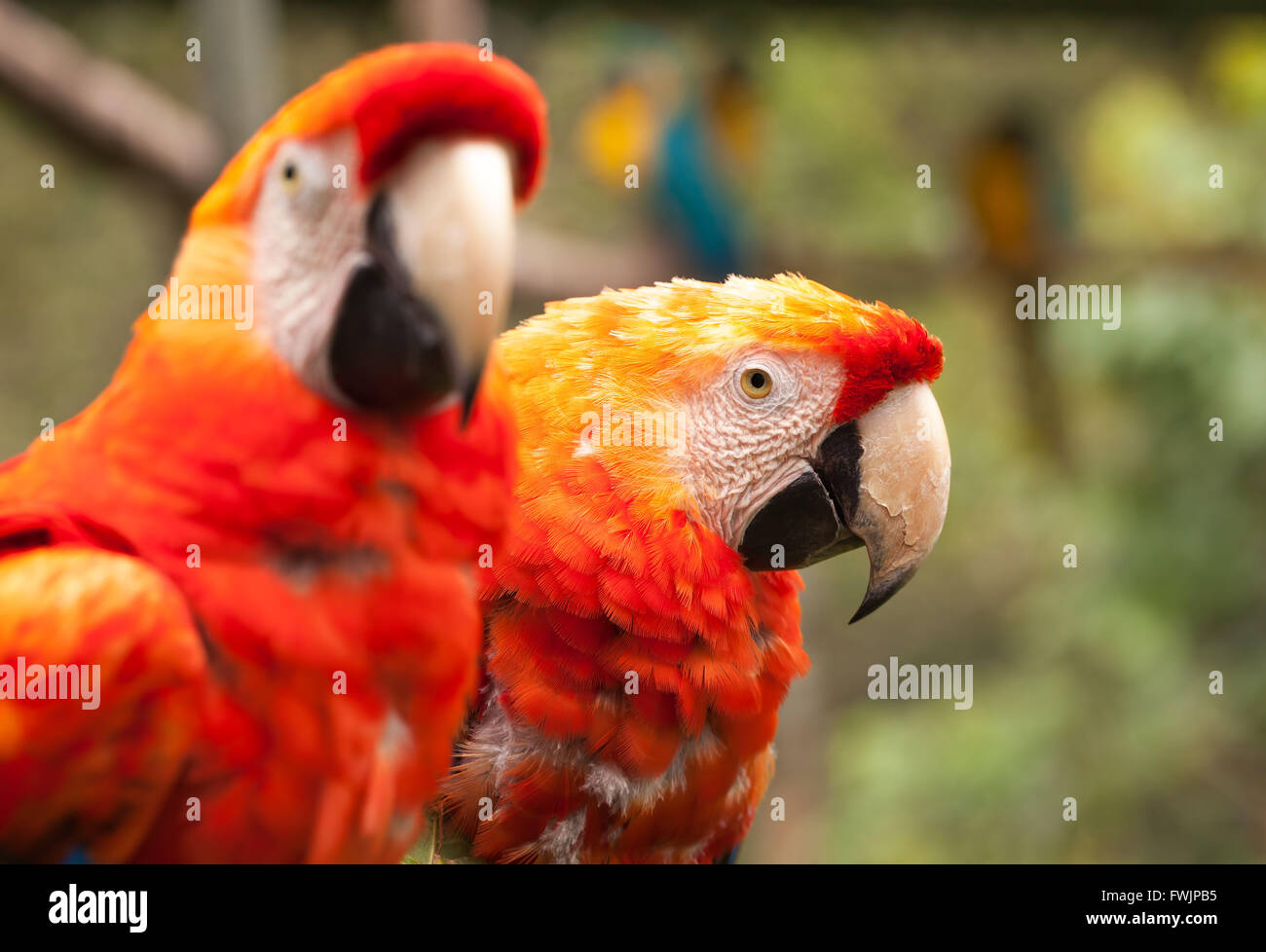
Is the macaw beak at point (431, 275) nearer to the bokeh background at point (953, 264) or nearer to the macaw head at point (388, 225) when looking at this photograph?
the macaw head at point (388, 225)

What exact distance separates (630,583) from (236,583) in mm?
315

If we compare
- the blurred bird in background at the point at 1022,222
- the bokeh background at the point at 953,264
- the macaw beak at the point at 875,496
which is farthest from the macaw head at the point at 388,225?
the blurred bird in background at the point at 1022,222

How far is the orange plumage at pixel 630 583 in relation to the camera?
2.87 feet

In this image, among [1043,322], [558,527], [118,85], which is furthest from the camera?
[1043,322]

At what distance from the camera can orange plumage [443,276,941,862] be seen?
0.87m

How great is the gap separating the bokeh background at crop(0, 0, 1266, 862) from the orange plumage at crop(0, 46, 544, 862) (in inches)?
53.3

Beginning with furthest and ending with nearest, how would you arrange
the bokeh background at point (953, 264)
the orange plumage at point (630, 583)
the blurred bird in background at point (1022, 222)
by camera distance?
the blurred bird in background at point (1022, 222) < the bokeh background at point (953, 264) < the orange plumage at point (630, 583)

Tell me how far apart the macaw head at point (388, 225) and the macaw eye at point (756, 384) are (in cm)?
29

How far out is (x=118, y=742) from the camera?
2.22 ft

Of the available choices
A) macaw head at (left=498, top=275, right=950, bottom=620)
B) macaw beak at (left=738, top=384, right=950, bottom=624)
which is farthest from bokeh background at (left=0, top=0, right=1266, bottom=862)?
macaw beak at (left=738, top=384, right=950, bottom=624)

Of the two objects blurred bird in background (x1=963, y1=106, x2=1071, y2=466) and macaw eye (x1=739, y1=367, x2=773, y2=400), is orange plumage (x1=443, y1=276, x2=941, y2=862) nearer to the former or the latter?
macaw eye (x1=739, y1=367, x2=773, y2=400)
